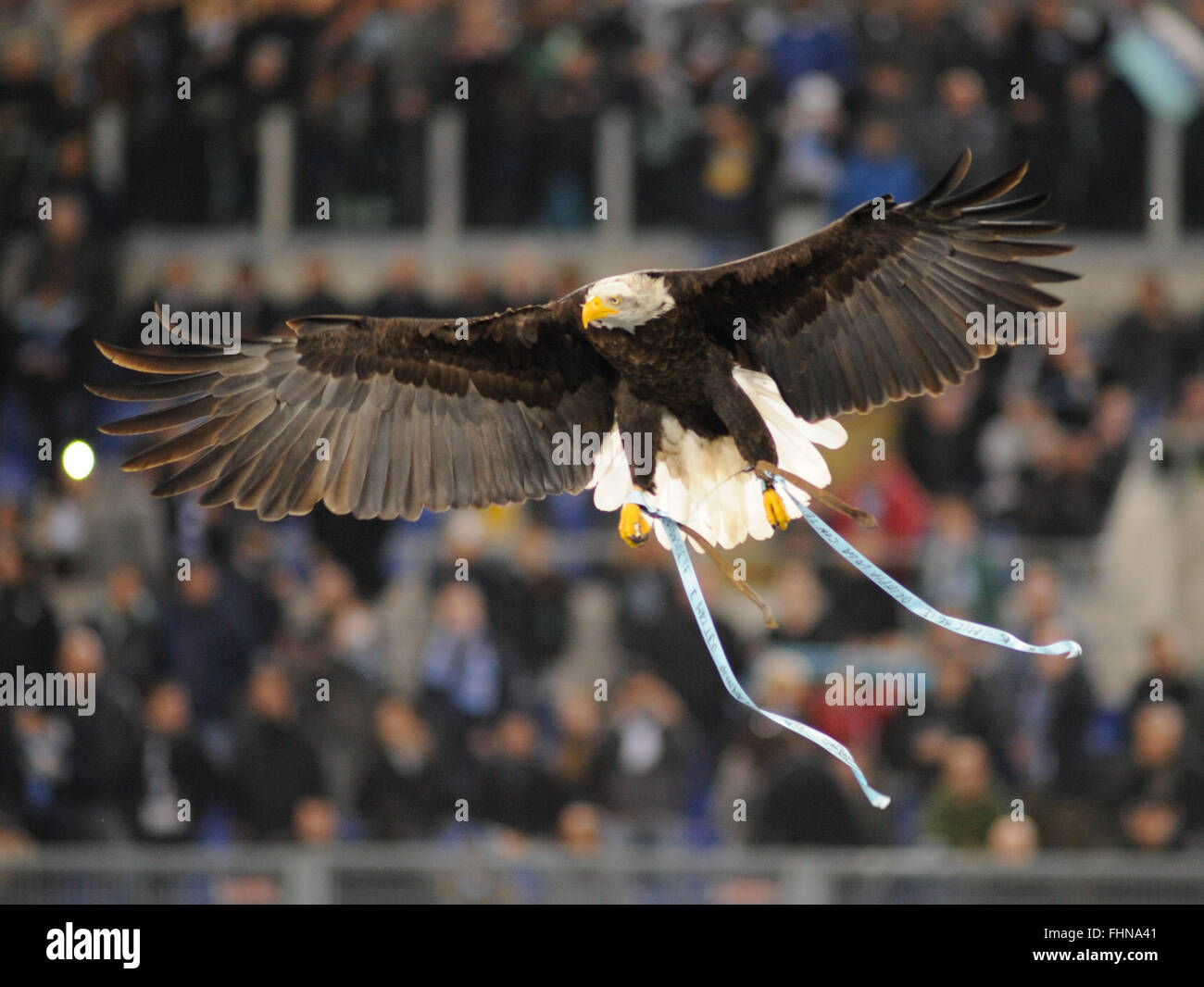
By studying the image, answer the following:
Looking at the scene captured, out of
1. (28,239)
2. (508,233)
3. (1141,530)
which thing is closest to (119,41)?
(28,239)

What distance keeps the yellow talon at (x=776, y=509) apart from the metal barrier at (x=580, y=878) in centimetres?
293

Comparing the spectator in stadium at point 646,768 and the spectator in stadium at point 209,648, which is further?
the spectator in stadium at point 209,648

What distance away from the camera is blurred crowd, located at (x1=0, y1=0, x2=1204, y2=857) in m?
12.2

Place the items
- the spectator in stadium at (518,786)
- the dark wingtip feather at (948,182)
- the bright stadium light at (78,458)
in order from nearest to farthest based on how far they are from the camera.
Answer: the bright stadium light at (78,458) < the dark wingtip feather at (948,182) < the spectator in stadium at (518,786)

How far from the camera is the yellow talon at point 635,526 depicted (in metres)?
8.86

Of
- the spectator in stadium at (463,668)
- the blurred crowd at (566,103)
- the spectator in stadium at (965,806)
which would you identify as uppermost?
the blurred crowd at (566,103)

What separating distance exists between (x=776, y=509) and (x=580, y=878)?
308cm

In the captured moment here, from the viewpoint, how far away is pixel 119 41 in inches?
615

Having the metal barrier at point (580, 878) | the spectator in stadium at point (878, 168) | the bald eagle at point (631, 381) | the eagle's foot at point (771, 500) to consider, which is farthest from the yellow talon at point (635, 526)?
the spectator in stadium at point (878, 168)

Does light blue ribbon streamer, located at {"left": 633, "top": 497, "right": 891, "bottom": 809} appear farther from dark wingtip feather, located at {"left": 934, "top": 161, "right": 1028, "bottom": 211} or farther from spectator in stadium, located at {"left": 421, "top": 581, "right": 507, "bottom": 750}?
spectator in stadium, located at {"left": 421, "top": 581, "right": 507, "bottom": 750}

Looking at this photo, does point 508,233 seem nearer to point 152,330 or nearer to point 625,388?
point 152,330

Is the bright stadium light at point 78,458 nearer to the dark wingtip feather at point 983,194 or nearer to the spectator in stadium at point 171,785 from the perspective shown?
the dark wingtip feather at point 983,194

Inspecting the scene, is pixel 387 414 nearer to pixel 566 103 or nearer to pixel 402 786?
pixel 402 786
